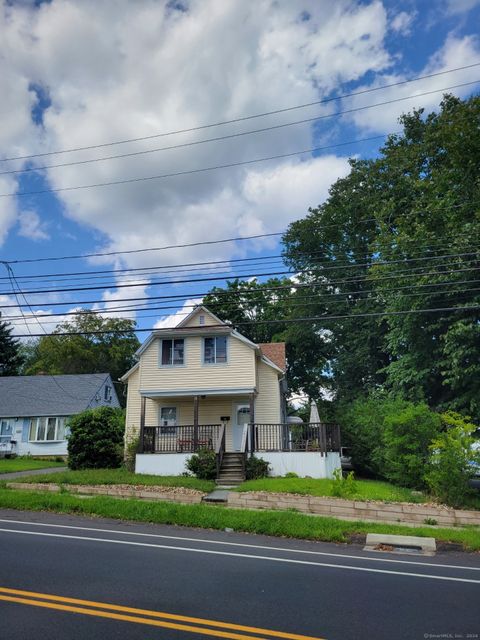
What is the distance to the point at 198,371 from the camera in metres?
21.8

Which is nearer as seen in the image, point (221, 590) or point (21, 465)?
point (221, 590)

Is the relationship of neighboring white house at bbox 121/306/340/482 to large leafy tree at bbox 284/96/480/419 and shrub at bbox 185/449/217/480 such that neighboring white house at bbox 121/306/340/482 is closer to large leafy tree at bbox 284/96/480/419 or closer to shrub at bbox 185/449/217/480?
shrub at bbox 185/449/217/480

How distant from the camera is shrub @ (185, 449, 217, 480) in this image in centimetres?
1744

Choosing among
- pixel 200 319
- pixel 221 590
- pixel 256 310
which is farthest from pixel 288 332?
pixel 221 590

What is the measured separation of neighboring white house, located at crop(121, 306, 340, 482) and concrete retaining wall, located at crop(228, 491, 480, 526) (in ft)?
16.6

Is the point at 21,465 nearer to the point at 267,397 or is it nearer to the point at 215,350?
the point at 215,350

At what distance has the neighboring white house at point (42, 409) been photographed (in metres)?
32.8

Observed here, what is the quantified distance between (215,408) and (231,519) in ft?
40.8

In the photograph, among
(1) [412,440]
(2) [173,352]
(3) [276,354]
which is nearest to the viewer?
(1) [412,440]

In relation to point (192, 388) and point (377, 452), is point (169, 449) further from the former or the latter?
point (377, 452)

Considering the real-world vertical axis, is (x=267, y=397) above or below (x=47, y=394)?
below

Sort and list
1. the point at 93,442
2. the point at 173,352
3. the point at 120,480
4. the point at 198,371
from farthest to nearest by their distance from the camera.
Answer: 1. the point at 173,352
2. the point at 198,371
3. the point at 93,442
4. the point at 120,480

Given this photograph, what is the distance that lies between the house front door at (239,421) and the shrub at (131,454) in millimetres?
4503

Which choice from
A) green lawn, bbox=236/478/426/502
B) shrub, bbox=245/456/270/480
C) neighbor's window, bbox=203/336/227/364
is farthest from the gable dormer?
green lawn, bbox=236/478/426/502
